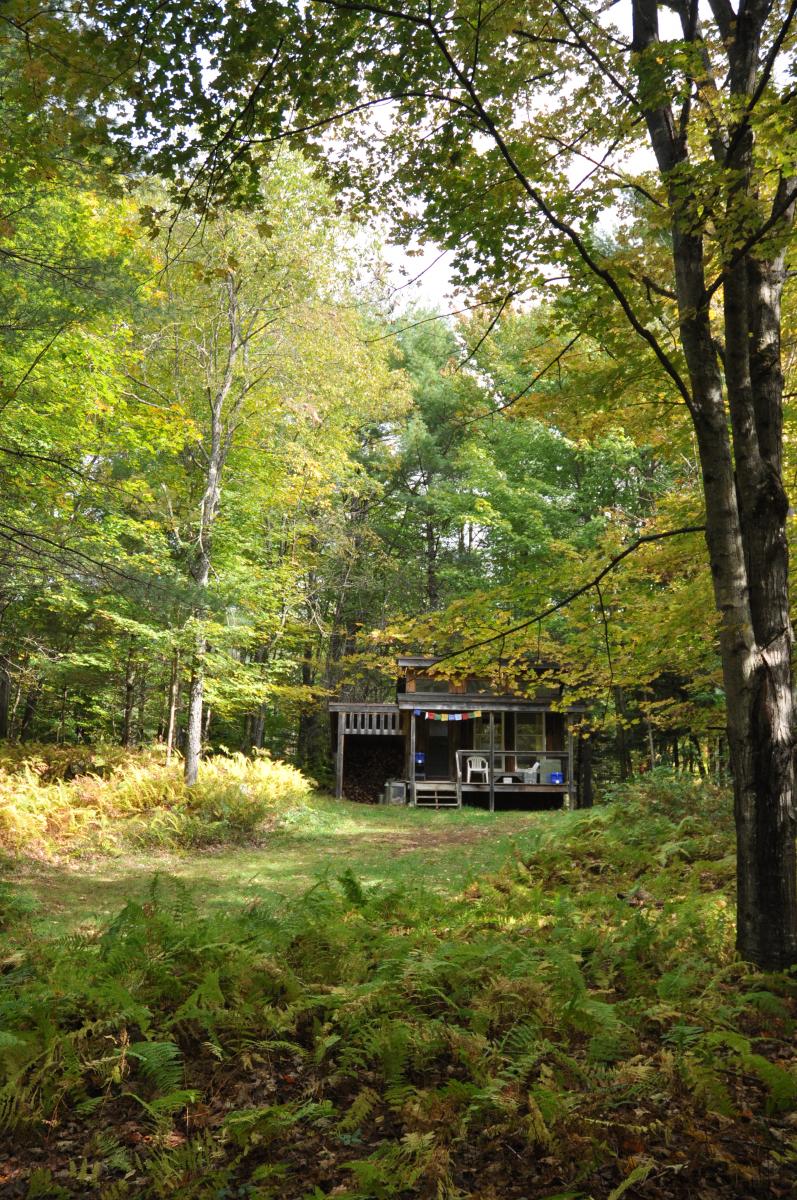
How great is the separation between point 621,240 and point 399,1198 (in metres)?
7.52

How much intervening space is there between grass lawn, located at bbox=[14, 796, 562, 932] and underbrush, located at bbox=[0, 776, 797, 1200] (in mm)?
2191

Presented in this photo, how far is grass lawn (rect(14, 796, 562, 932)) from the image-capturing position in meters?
9.28

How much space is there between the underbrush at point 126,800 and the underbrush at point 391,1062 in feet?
20.4

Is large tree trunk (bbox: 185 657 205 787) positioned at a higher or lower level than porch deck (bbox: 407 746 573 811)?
higher

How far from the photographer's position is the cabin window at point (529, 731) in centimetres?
2345

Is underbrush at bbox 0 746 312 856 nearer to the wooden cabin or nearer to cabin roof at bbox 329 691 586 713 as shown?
cabin roof at bbox 329 691 586 713

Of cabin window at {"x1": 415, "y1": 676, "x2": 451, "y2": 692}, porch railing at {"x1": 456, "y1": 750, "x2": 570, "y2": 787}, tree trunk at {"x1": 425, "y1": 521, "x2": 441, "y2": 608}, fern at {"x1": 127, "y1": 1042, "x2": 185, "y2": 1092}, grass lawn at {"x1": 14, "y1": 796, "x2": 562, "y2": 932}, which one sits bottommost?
grass lawn at {"x1": 14, "y1": 796, "x2": 562, "y2": 932}

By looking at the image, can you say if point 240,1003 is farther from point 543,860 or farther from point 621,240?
point 621,240

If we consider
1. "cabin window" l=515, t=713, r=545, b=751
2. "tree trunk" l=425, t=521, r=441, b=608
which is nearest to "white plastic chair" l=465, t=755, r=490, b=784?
"cabin window" l=515, t=713, r=545, b=751

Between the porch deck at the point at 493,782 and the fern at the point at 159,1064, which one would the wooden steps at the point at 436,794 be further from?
the fern at the point at 159,1064

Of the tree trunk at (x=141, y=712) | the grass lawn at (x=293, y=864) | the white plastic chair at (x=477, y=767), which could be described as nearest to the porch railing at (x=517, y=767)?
the white plastic chair at (x=477, y=767)

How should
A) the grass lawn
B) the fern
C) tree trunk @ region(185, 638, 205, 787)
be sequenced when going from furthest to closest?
1. tree trunk @ region(185, 638, 205, 787)
2. the grass lawn
3. the fern

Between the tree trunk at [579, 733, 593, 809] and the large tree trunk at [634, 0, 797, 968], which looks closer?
the large tree trunk at [634, 0, 797, 968]

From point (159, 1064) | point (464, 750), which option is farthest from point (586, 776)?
point (159, 1064)
